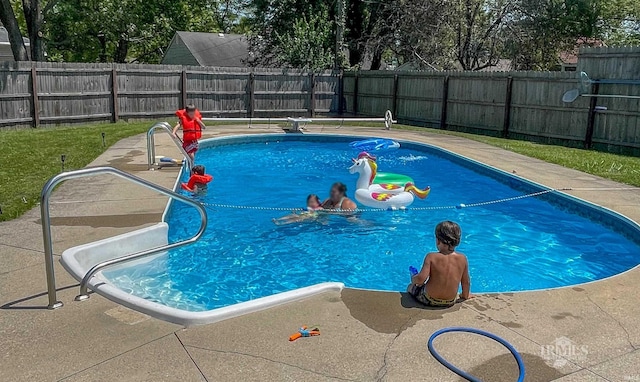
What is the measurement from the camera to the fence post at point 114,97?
738 inches

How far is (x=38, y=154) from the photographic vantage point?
11820mm

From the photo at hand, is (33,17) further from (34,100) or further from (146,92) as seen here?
(146,92)

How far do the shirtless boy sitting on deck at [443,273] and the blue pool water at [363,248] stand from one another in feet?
7.11

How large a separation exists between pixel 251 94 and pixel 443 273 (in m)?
18.6

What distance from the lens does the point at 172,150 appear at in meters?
13.0

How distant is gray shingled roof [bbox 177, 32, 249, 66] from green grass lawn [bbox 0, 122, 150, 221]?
14289 millimetres

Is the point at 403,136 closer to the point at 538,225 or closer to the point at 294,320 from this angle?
the point at 538,225

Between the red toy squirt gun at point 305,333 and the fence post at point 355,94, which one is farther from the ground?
the fence post at point 355,94

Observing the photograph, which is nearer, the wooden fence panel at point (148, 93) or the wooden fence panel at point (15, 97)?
the wooden fence panel at point (15, 97)

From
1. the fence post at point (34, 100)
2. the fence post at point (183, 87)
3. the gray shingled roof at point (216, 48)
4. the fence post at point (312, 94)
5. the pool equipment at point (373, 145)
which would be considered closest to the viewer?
the pool equipment at point (373, 145)

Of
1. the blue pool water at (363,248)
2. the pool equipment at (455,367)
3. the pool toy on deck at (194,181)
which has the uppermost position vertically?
the pool toy on deck at (194,181)

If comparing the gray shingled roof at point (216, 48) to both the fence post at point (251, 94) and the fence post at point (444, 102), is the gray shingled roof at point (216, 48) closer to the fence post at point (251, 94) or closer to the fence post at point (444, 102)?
the fence post at point (251, 94)

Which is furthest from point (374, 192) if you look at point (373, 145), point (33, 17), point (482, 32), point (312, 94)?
point (482, 32)

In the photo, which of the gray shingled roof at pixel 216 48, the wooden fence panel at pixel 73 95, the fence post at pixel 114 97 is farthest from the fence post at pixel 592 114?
the gray shingled roof at pixel 216 48
